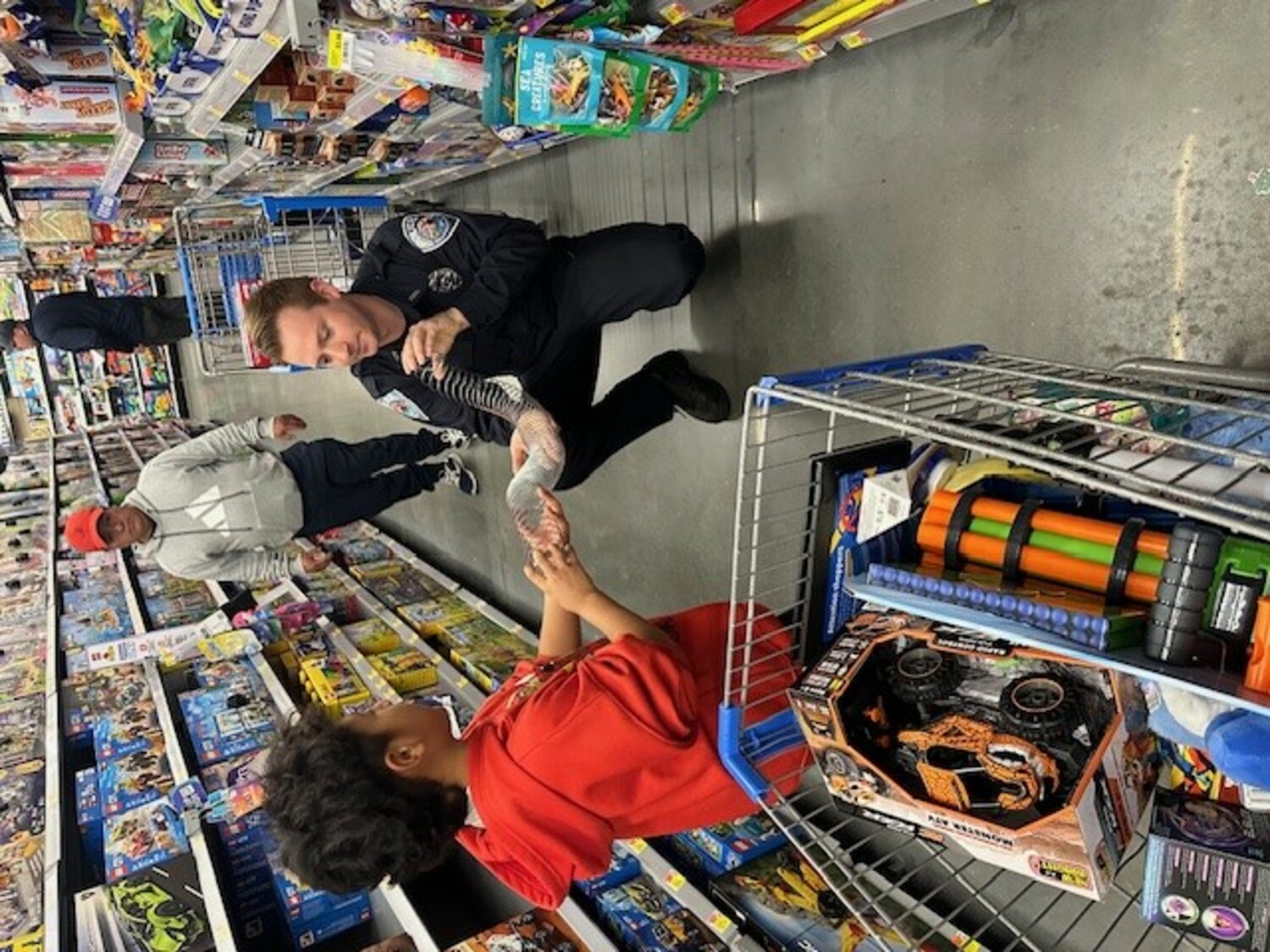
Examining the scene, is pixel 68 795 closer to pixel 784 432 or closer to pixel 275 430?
pixel 275 430

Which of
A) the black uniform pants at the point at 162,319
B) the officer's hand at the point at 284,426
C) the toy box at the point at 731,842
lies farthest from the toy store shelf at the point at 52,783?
the toy box at the point at 731,842

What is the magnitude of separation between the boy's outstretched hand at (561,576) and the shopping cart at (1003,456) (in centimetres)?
31

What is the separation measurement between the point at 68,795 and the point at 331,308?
76.4 inches

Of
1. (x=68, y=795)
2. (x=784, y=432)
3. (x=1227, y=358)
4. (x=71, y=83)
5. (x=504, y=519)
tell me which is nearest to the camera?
(x=1227, y=358)

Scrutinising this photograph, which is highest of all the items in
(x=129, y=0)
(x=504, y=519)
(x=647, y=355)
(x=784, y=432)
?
(x=129, y=0)

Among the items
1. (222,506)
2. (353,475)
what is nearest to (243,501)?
(222,506)

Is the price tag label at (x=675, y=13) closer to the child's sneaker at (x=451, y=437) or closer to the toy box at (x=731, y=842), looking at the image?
the toy box at (x=731, y=842)

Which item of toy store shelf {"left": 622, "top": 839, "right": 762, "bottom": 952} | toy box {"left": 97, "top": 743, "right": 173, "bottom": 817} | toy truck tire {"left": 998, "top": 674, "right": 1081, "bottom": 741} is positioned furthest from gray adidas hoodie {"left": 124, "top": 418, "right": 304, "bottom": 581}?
toy truck tire {"left": 998, "top": 674, "right": 1081, "bottom": 741}

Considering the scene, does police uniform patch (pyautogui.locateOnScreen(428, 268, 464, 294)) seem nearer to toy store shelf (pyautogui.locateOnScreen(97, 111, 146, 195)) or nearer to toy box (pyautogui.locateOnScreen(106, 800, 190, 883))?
toy store shelf (pyautogui.locateOnScreen(97, 111, 146, 195))

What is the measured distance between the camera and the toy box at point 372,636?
3.58m

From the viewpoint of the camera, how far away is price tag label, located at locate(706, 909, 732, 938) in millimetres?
2002

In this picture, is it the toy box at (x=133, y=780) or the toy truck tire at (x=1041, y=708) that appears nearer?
the toy truck tire at (x=1041, y=708)

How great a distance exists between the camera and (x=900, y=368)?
149 centimetres

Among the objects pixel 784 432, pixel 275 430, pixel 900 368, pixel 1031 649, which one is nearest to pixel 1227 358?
pixel 900 368
